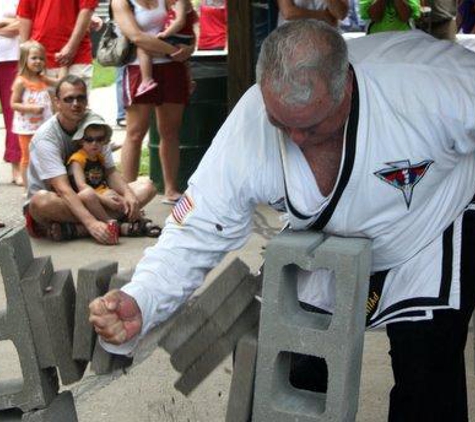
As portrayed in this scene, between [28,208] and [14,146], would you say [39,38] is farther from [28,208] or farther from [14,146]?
[28,208]

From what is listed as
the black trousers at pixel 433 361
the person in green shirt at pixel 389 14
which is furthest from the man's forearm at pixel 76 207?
the black trousers at pixel 433 361

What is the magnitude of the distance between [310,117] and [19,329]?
1.18 metres

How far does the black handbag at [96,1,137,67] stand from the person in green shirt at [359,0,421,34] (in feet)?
5.32

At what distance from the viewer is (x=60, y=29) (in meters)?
8.19

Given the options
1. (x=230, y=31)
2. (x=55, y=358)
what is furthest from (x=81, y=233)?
(x=55, y=358)

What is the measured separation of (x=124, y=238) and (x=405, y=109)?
4.25 m

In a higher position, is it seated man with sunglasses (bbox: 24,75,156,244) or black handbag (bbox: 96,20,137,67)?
black handbag (bbox: 96,20,137,67)

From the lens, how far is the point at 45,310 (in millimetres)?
3361

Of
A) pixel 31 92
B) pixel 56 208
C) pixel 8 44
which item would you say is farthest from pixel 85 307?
pixel 8 44

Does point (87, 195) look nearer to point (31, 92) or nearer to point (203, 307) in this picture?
point (31, 92)

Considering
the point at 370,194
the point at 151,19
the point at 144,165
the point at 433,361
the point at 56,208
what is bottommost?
the point at 144,165

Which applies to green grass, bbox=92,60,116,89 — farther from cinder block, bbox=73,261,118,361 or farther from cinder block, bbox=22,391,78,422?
cinder block, bbox=73,261,118,361

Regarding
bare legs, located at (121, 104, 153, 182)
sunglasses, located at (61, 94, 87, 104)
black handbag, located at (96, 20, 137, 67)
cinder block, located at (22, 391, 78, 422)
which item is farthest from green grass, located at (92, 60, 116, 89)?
cinder block, located at (22, 391, 78, 422)

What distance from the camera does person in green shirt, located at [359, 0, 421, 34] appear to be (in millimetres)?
6977
